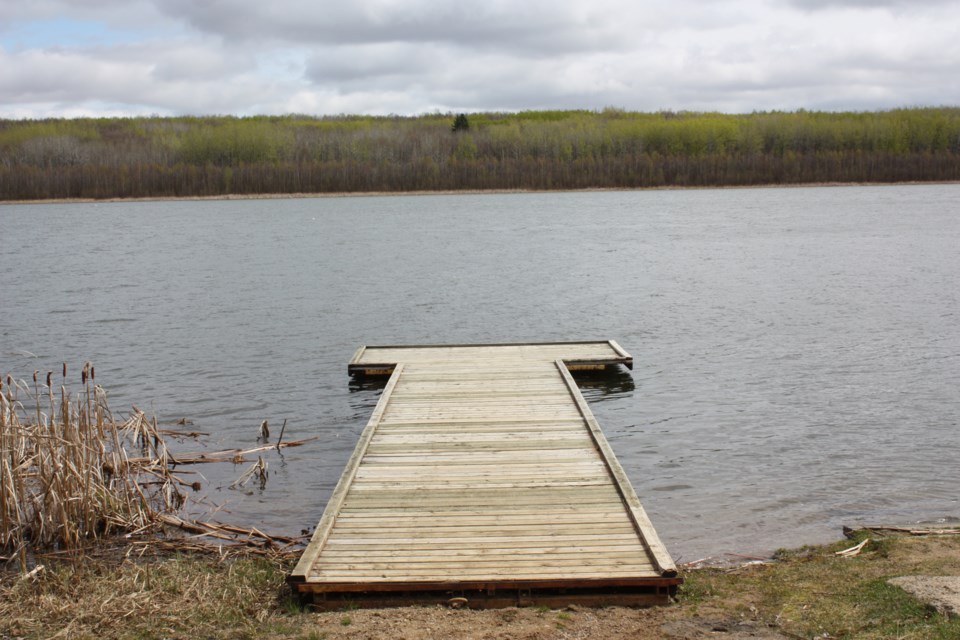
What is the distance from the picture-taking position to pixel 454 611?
210 inches

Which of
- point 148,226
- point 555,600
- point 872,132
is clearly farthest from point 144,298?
point 872,132

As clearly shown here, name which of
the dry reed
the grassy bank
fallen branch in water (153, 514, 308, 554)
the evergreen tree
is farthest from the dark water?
the evergreen tree

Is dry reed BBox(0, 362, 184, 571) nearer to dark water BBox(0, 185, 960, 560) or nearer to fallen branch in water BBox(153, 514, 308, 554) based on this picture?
fallen branch in water BBox(153, 514, 308, 554)

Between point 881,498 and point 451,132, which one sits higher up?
point 451,132

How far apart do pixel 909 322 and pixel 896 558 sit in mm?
12916

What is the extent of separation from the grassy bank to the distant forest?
81.0 metres

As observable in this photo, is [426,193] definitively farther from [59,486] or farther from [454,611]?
[454,611]

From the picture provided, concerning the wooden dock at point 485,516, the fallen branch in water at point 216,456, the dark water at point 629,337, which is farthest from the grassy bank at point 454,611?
the fallen branch in water at point 216,456

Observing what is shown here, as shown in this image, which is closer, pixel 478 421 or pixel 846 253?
pixel 478 421

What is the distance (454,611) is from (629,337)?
12187 millimetres

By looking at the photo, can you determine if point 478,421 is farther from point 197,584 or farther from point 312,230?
point 312,230

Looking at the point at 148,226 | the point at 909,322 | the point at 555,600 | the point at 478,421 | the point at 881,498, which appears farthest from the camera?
the point at 148,226

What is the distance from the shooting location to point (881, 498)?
8359mm

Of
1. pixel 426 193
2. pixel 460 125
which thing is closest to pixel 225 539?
pixel 426 193
